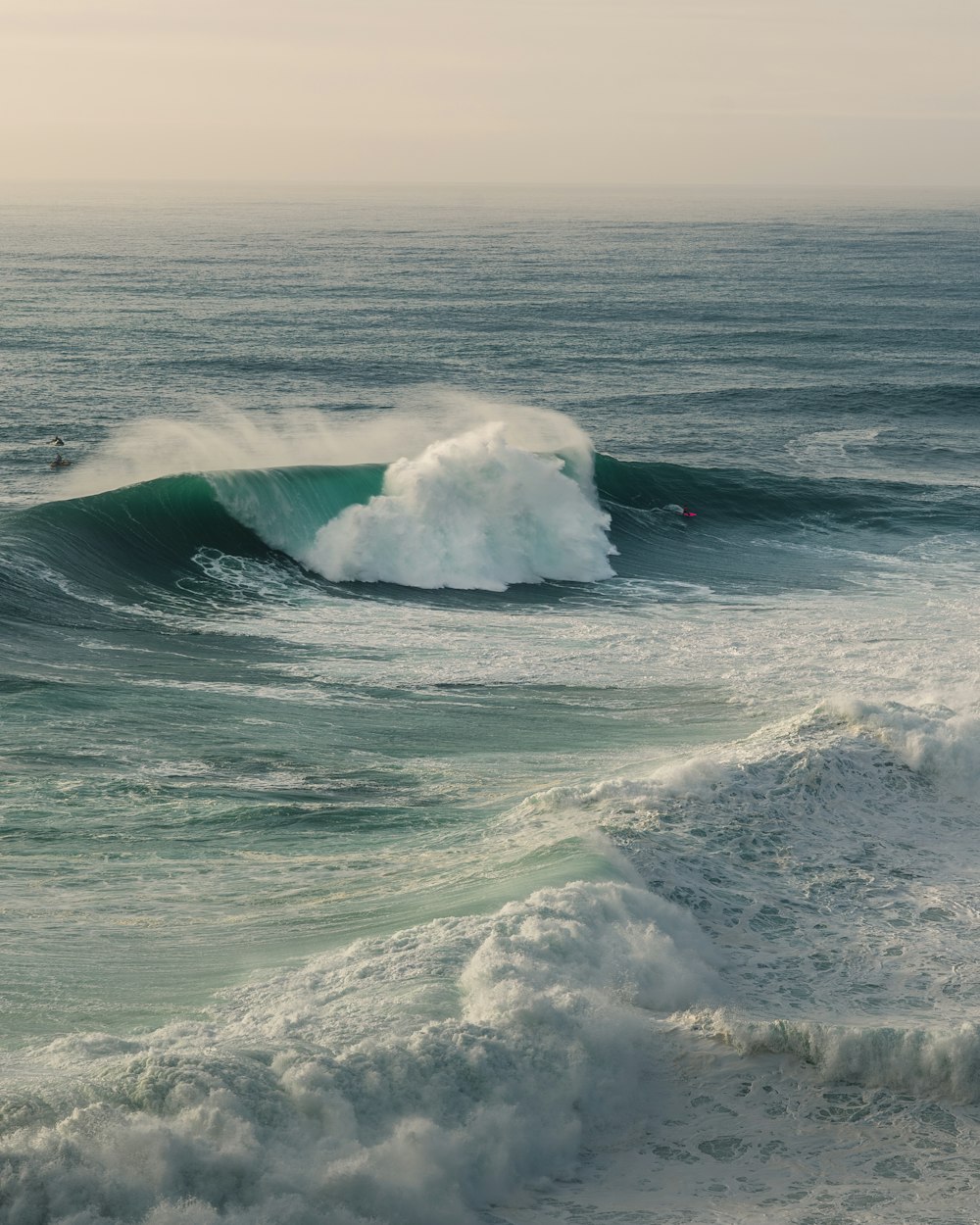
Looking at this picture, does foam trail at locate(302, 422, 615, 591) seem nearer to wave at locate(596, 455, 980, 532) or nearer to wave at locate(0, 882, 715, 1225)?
wave at locate(596, 455, 980, 532)

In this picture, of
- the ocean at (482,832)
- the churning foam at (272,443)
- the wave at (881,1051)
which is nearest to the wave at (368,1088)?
the ocean at (482,832)

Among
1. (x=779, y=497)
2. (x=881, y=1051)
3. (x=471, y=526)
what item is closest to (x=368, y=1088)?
(x=881, y=1051)

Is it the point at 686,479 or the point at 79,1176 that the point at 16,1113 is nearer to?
the point at 79,1176

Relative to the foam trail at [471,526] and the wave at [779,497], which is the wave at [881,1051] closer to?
the foam trail at [471,526]

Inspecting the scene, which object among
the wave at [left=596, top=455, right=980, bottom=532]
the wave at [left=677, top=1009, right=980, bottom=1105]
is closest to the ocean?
the wave at [left=677, top=1009, right=980, bottom=1105]

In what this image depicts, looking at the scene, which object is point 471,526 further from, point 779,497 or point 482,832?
point 482,832

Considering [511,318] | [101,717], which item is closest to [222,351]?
[511,318]
